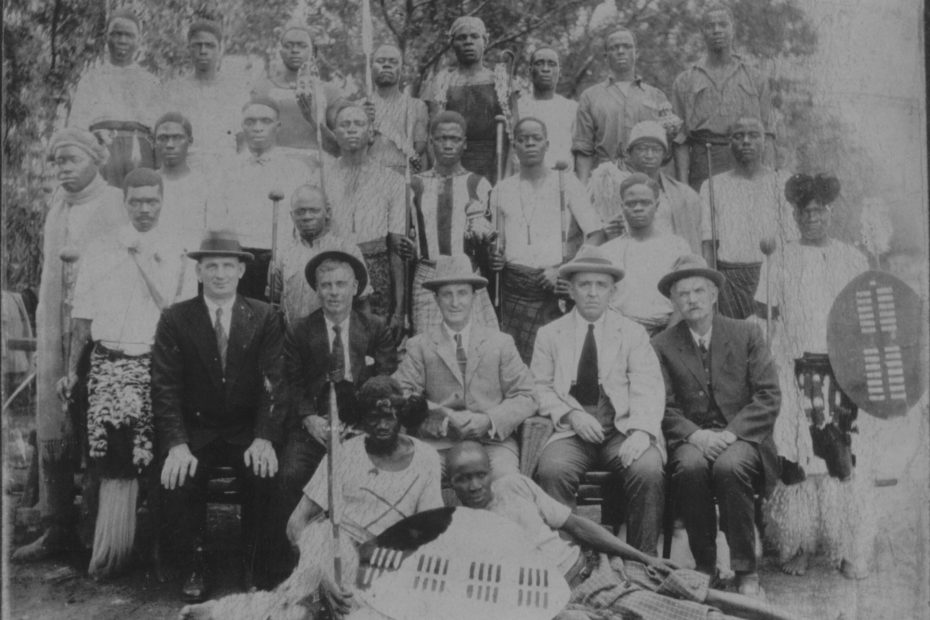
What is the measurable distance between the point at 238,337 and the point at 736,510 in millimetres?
2685

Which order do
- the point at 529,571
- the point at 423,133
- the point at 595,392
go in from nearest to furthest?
1. the point at 529,571
2. the point at 595,392
3. the point at 423,133

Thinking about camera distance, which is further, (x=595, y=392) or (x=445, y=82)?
(x=445, y=82)

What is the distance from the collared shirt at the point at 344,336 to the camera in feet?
17.4

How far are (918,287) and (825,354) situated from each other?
24.7 inches

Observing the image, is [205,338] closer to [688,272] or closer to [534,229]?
[534,229]

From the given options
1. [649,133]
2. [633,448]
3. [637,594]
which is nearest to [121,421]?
[633,448]

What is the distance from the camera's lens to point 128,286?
539 cm

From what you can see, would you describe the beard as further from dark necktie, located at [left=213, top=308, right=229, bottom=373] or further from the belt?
the belt

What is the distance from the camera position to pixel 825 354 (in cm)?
549

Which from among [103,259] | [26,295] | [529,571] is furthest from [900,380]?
[26,295]

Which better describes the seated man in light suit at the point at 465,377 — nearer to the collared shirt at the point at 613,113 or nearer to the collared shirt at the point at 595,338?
the collared shirt at the point at 595,338

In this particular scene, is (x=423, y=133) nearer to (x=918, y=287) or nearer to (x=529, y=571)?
(x=529, y=571)

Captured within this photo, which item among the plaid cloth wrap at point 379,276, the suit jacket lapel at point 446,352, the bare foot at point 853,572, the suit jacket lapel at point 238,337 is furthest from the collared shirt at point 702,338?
the suit jacket lapel at point 238,337

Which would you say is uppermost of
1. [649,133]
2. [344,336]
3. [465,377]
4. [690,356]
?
[649,133]
